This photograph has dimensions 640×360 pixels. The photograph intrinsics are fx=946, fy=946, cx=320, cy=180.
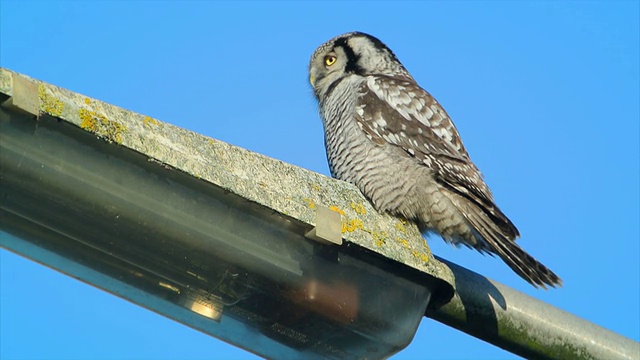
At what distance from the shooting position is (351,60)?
20.9ft

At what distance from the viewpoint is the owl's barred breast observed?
4516 mm

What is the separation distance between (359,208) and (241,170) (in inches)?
22.4

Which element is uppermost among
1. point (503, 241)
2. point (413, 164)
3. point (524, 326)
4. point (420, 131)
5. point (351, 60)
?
point (351, 60)

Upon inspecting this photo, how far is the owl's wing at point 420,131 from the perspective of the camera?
4766 mm

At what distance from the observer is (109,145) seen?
2465mm

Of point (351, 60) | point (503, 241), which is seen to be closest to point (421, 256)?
point (503, 241)

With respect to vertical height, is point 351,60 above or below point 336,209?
above

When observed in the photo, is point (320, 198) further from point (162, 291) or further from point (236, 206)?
point (162, 291)

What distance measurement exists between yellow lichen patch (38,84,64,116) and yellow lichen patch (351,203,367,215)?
121cm

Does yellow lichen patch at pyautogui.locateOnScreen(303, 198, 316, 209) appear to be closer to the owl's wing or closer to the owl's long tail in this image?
the owl's long tail

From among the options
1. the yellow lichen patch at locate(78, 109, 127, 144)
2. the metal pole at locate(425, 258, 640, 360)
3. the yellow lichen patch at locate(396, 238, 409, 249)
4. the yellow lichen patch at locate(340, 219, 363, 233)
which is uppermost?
the yellow lichen patch at locate(396, 238, 409, 249)

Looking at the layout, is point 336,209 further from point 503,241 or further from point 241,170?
point 503,241

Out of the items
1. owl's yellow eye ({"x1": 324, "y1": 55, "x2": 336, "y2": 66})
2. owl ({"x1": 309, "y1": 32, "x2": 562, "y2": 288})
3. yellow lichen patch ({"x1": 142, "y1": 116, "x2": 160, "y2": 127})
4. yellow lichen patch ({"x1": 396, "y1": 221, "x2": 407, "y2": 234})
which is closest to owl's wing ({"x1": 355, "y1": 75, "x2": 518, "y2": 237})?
owl ({"x1": 309, "y1": 32, "x2": 562, "y2": 288})

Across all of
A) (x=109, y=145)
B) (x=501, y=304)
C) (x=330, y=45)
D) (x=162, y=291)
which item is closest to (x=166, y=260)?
(x=162, y=291)
